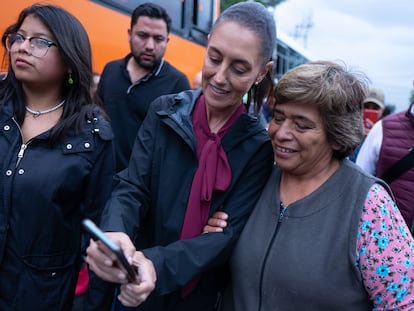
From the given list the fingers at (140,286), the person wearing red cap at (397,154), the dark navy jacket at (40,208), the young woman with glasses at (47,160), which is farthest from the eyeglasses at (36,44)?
the person wearing red cap at (397,154)

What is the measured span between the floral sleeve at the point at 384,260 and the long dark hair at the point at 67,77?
126cm

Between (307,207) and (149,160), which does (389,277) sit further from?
(149,160)

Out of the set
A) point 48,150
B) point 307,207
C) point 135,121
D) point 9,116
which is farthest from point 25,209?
point 135,121

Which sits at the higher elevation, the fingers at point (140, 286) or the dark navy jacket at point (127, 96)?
the fingers at point (140, 286)

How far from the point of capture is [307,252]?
4.73 feet

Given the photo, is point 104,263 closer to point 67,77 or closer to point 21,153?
point 21,153

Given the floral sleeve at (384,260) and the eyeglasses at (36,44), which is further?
the eyeglasses at (36,44)

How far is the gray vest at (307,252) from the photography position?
55.0 inches

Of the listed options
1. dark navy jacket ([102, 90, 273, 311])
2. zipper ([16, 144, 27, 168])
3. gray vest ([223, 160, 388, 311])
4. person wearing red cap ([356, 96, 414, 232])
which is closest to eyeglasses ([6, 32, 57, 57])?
zipper ([16, 144, 27, 168])

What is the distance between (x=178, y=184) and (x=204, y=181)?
0.37 feet

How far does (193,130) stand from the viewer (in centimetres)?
157

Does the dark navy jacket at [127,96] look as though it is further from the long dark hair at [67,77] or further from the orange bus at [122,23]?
the long dark hair at [67,77]

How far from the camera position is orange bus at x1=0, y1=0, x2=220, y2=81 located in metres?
3.65

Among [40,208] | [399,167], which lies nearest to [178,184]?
[40,208]
